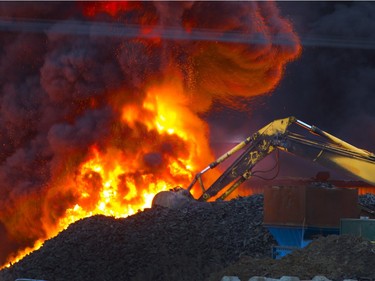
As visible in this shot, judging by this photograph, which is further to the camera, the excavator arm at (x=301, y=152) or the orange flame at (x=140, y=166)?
the orange flame at (x=140, y=166)

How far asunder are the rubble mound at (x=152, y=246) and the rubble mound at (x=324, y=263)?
466cm

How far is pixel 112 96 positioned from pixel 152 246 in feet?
34.1

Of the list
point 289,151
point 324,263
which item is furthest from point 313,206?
point 289,151

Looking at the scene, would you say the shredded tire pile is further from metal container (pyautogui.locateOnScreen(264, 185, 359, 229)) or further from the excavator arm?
the excavator arm

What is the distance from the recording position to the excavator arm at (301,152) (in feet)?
70.4

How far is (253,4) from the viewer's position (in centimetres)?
2952

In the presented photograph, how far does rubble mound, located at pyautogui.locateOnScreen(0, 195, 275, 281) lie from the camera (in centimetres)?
1925

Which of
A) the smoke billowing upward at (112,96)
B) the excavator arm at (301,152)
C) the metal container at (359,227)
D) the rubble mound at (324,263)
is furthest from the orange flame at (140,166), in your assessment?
the rubble mound at (324,263)

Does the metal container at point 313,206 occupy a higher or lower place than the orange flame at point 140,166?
lower

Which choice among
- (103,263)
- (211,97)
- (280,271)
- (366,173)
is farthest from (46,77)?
(280,271)

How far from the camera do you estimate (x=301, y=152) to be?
893 inches

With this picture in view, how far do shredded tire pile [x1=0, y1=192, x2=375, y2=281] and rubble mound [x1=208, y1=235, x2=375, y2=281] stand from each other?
129 inches

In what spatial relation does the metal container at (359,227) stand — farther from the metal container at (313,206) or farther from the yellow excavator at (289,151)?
the yellow excavator at (289,151)

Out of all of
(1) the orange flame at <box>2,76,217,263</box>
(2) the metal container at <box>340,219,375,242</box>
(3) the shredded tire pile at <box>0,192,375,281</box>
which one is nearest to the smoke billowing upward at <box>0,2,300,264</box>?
(1) the orange flame at <box>2,76,217,263</box>
